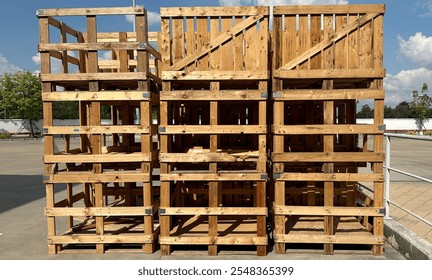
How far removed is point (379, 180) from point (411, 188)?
20.3 ft

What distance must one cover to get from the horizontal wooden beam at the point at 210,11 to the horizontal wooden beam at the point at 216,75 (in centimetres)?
93

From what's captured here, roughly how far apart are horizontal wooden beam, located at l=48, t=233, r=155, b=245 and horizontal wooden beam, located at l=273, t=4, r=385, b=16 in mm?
4264

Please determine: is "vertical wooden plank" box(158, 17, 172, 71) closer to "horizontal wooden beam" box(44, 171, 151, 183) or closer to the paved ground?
"horizontal wooden beam" box(44, 171, 151, 183)

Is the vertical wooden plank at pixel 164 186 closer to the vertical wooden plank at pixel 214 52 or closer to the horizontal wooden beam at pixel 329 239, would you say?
the vertical wooden plank at pixel 214 52

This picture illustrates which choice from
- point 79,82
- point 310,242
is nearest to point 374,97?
point 310,242

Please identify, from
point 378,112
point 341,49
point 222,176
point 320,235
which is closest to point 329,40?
point 341,49

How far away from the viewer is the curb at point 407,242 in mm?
4082

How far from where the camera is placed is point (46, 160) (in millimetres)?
4742

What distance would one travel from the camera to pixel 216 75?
450 centimetres

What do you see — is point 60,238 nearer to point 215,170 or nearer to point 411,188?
point 215,170

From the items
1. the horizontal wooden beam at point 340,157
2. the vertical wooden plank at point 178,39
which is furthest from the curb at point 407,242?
the vertical wooden plank at point 178,39

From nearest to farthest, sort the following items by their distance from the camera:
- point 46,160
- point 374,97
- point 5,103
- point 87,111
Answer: point 374,97 < point 46,160 < point 87,111 < point 5,103

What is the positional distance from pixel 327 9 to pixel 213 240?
4.14 m

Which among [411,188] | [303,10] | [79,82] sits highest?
[303,10]
